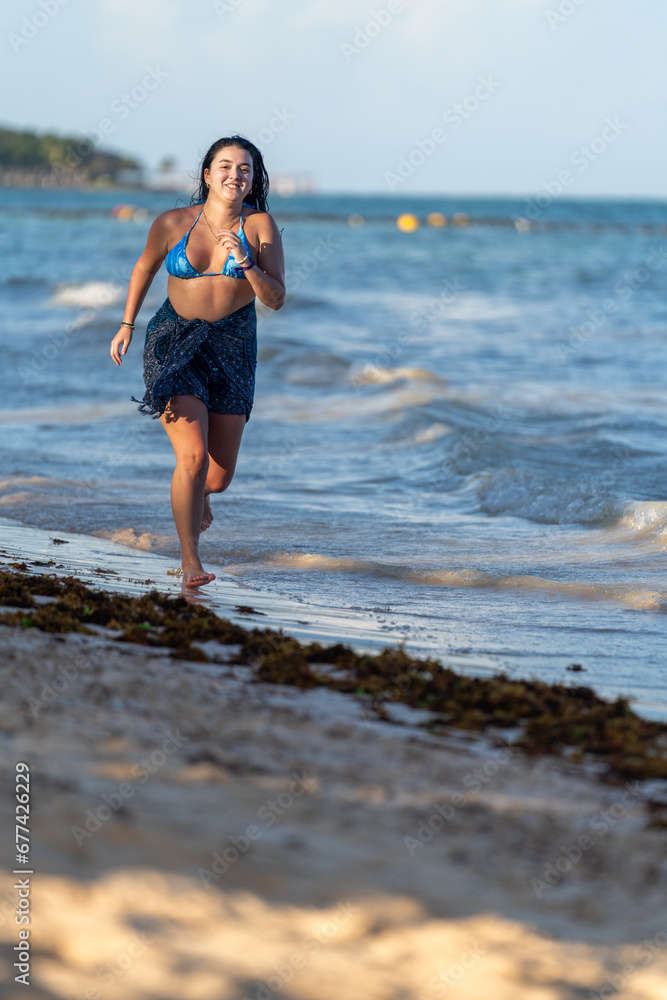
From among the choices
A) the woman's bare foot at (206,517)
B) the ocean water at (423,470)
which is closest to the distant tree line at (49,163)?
the ocean water at (423,470)

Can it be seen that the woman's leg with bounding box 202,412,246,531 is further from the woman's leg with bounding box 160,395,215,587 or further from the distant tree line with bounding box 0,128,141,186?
the distant tree line with bounding box 0,128,141,186

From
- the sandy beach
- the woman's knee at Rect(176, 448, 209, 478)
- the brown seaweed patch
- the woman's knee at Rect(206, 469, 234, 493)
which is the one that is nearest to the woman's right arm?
the woman's knee at Rect(176, 448, 209, 478)

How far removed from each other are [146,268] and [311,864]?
2.85m

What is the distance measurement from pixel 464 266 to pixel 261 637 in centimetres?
3019

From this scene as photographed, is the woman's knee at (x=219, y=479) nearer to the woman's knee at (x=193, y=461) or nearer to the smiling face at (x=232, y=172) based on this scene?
the woman's knee at (x=193, y=461)

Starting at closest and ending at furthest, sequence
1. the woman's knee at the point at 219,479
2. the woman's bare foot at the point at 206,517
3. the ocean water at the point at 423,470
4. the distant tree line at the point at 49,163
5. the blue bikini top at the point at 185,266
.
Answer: the blue bikini top at the point at 185,266
the ocean water at the point at 423,470
the woman's knee at the point at 219,479
the woman's bare foot at the point at 206,517
the distant tree line at the point at 49,163

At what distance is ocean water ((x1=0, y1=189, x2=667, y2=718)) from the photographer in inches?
172

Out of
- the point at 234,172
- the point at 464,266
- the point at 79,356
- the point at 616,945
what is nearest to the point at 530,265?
the point at 464,266

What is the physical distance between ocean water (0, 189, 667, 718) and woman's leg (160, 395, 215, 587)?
417 millimetres

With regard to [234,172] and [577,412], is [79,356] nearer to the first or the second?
[577,412]

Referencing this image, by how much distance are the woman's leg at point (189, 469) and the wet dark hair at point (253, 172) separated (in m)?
0.88

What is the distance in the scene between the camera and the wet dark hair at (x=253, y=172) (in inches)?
160

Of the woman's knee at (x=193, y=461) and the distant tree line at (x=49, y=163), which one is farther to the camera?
the distant tree line at (x=49, y=163)

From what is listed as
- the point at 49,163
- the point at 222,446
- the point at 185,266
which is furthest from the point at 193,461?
the point at 49,163
